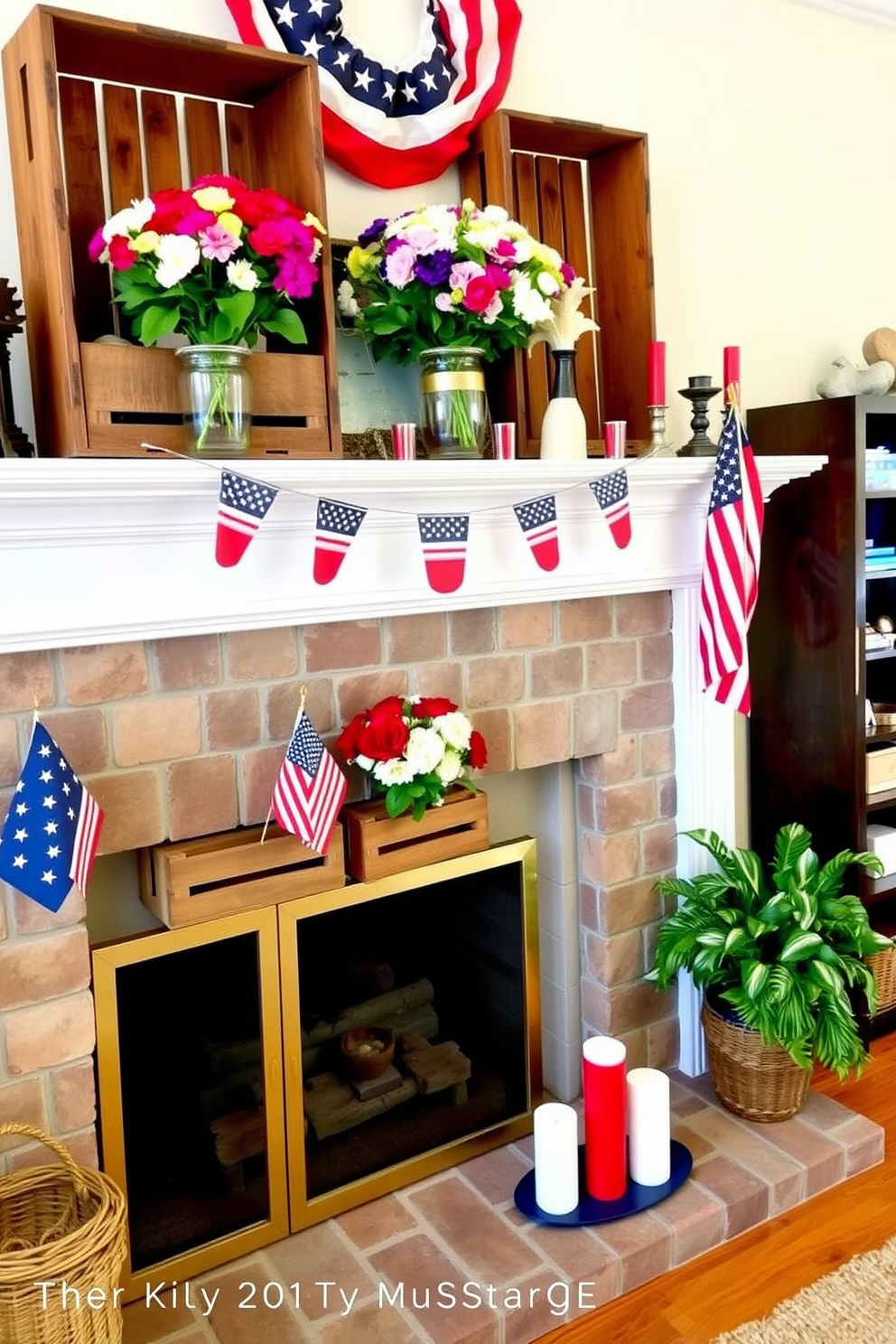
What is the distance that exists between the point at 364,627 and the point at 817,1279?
4.64 ft

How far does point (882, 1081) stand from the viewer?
2545 mm

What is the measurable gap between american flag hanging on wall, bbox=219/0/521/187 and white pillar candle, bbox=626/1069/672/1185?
181cm

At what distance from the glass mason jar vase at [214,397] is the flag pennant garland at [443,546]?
35 cm

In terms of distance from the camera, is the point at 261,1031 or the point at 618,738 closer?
the point at 261,1031

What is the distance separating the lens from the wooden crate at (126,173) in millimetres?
1619

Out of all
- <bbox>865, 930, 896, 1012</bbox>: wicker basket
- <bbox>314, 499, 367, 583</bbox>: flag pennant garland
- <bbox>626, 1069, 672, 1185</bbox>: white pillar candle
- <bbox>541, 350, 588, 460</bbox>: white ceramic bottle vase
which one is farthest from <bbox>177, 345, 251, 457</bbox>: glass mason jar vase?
<bbox>865, 930, 896, 1012</bbox>: wicker basket

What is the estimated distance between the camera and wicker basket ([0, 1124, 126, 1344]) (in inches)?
57.2

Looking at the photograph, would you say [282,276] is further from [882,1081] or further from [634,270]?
[882,1081]

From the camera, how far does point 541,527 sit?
1.94m

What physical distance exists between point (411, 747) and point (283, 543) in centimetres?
41

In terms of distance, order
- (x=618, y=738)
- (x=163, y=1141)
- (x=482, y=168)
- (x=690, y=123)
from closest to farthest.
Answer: (x=163, y=1141) < (x=482, y=168) < (x=618, y=738) < (x=690, y=123)

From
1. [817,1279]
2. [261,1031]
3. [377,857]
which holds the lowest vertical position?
[817,1279]

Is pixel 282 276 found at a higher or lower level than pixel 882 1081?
higher

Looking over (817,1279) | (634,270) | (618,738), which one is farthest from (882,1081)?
(634,270)
